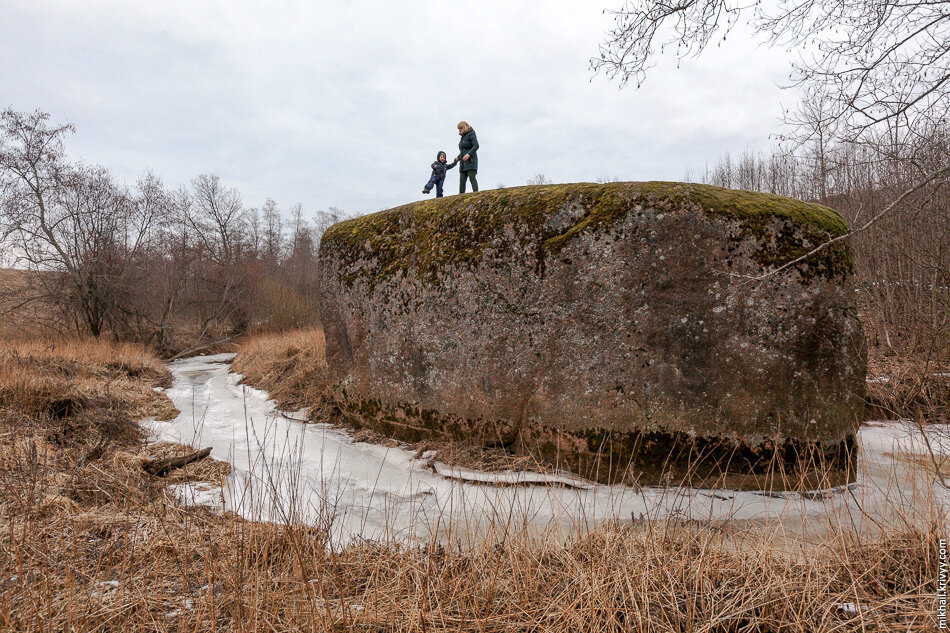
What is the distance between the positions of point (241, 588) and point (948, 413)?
7446 mm

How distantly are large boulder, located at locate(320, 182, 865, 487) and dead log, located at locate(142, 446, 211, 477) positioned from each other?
2304 millimetres

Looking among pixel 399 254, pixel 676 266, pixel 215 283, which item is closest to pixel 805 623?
pixel 676 266

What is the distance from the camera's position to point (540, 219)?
14.3ft

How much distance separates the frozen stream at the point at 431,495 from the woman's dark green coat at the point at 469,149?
4778mm

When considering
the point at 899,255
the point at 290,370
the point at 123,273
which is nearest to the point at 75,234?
the point at 123,273

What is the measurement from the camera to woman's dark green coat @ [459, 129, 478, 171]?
7.73 metres

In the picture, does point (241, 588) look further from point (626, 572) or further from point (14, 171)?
point (14, 171)

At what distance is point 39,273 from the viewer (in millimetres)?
12375

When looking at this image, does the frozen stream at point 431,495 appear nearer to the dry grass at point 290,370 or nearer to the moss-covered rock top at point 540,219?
the dry grass at point 290,370

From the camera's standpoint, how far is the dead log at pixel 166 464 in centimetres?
413

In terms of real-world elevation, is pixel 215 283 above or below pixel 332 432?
above

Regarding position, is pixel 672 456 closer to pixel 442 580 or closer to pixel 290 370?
pixel 442 580

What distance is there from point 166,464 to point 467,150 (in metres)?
6.17

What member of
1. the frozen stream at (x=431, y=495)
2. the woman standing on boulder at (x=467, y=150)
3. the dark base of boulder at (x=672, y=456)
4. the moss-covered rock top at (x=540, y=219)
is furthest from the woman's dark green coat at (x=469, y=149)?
the dark base of boulder at (x=672, y=456)
